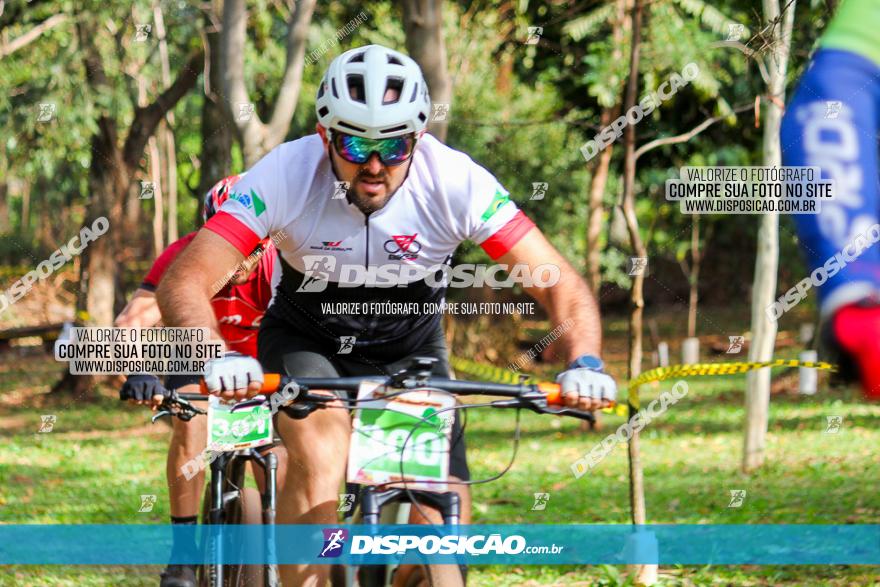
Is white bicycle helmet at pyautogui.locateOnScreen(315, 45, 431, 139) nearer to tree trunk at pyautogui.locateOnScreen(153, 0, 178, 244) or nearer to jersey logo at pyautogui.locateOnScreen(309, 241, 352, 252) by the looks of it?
jersey logo at pyautogui.locateOnScreen(309, 241, 352, 252)

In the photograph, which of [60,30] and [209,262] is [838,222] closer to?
[209,262]

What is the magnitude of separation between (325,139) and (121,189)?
601 inches

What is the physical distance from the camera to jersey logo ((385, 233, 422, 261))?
4094 mm

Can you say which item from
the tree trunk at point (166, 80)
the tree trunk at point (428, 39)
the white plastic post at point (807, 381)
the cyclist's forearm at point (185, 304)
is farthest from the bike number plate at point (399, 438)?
the white plastic post at point (807, 381)

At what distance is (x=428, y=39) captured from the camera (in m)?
8.87

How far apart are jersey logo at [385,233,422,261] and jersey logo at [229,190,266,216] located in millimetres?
441

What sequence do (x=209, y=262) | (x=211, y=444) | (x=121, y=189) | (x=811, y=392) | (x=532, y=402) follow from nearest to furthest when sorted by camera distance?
(x=532, y=402) → (x=209, y=262) → (x=211, y=444) → (x=811, y=392) → (x=121, y=189)

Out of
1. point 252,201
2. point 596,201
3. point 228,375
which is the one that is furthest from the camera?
point 596,201

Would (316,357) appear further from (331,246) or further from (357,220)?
(357,220)

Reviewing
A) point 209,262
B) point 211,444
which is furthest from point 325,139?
point 211,444

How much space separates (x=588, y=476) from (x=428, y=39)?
4.85m

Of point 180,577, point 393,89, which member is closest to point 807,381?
point 180,577

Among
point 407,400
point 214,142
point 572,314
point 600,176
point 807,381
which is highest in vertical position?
point 600,176

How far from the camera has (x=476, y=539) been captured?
3.49 m
